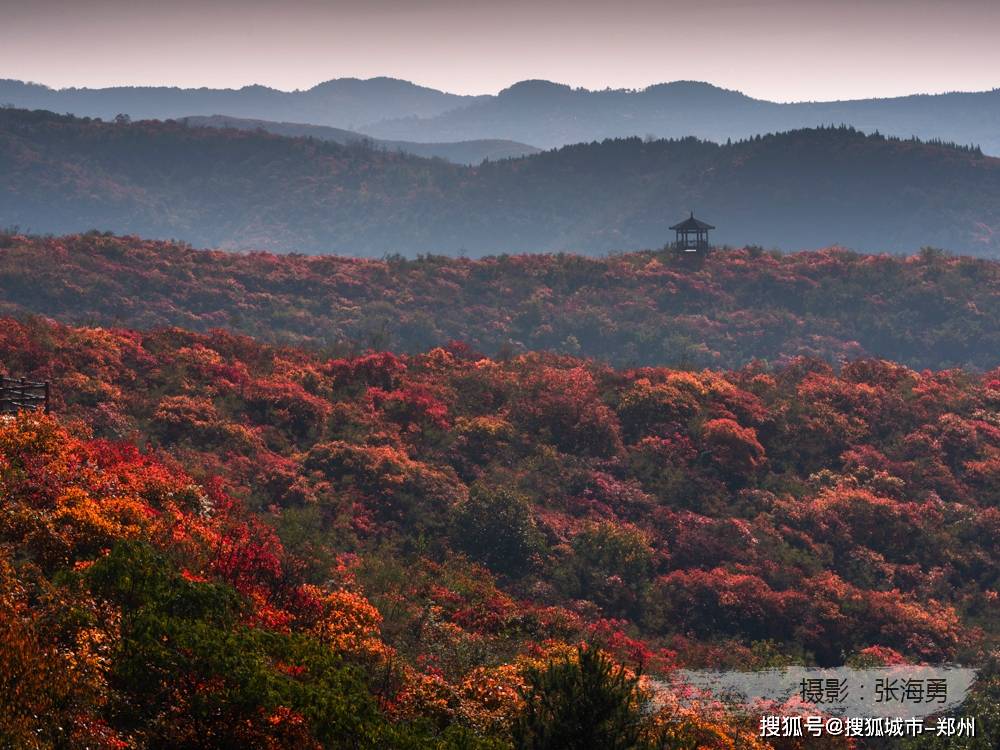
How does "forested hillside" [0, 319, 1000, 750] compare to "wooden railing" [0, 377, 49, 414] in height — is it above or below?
below

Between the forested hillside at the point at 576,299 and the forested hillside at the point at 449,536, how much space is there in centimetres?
4332

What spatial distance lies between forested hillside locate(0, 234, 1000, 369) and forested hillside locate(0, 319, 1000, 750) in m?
43.3

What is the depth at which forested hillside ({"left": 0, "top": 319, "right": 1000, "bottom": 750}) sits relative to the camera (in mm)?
18297

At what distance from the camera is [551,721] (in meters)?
18.1

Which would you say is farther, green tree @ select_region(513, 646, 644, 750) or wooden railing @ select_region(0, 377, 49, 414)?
wooden railing @ select_region(0, 377, 49, 414)

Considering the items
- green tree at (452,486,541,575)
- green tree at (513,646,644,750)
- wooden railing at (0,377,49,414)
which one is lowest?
green tree at (452,486,541,575)

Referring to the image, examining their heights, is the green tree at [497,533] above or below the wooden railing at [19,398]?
below

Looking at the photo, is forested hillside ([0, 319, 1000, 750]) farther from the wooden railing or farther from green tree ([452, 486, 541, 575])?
the wooden railing

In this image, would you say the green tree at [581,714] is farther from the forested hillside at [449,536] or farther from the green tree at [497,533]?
the green tree at [497,533]

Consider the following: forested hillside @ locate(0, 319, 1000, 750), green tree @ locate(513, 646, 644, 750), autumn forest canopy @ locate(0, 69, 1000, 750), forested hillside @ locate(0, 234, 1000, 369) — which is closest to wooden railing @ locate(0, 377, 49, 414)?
autumn forest canopy @ locate(0, 69, 1000, 750)

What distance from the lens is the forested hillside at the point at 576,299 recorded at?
94.8 meters

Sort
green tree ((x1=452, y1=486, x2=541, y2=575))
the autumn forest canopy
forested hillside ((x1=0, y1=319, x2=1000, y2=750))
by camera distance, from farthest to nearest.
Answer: green tree ((x1=452, y1=486, x2=541, y2=575)) < forested hillside ((x1=0, y1=319, x2=1000, y2=750)) < the autumn forest canopy

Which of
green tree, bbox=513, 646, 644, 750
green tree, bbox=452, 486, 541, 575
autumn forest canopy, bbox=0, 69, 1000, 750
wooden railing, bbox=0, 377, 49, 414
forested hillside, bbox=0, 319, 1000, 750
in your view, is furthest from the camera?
green tree, bbox=452, 486, 541, 575

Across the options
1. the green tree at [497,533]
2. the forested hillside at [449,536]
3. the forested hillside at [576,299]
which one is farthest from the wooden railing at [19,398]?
the forested hillside at [576,299]
